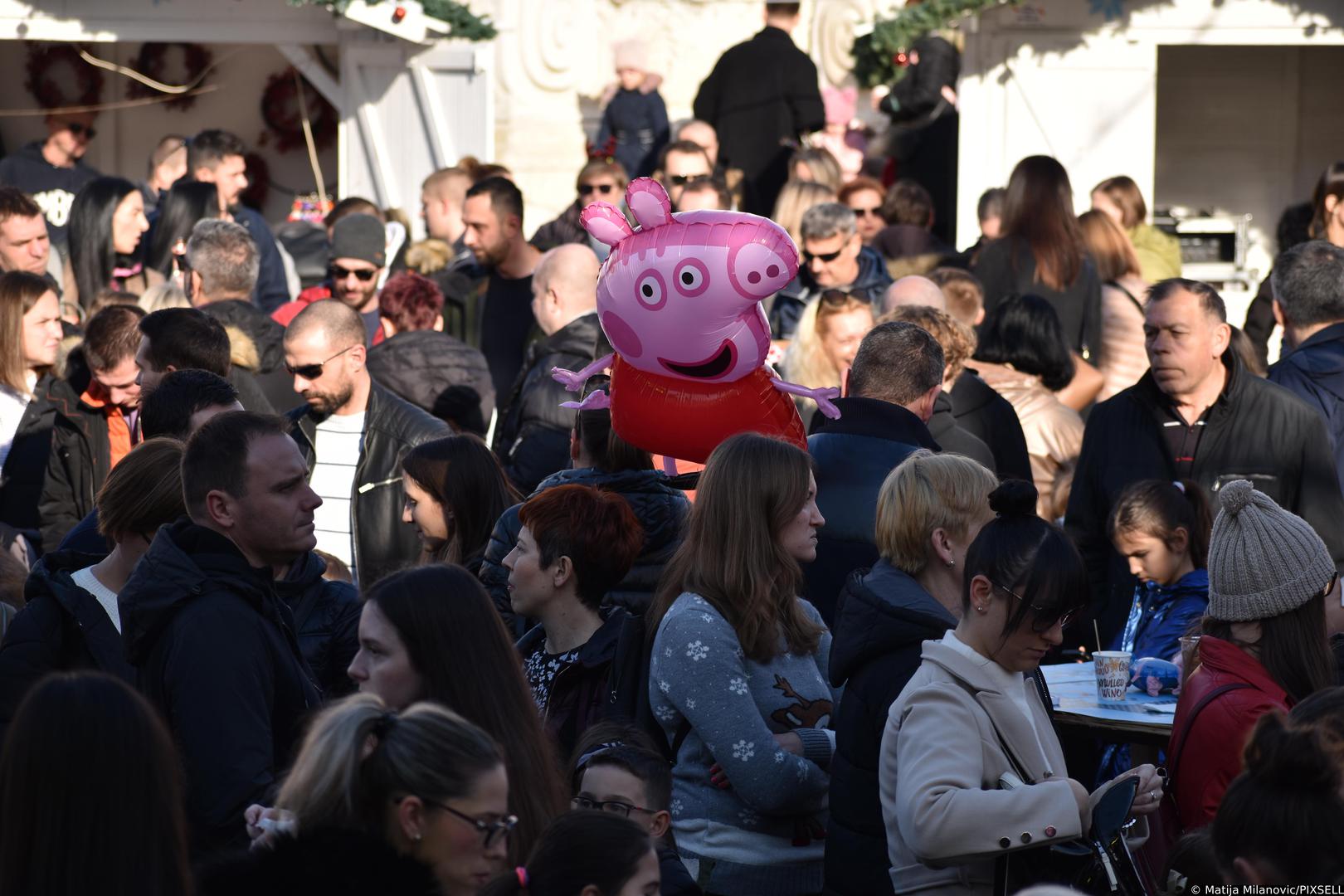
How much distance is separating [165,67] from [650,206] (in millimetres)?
14495

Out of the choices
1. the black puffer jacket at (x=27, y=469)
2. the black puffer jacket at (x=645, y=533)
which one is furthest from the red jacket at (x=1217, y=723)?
the black puffer jacket at (x=27, y=469)

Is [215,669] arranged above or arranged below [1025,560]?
below

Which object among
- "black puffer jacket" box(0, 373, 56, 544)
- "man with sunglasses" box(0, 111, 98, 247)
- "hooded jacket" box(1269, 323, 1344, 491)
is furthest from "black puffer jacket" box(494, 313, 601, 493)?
"man with sunglasses" box(0, 111, 98, 247)

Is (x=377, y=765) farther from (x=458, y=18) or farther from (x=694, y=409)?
(x=458, y=18)

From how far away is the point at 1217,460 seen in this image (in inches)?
240

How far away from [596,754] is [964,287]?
4.36 m

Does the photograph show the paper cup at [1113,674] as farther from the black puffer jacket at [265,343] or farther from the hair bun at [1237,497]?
the black puffer jacket at [265,343]

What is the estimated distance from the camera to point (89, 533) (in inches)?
195

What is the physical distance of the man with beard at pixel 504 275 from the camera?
338 inches

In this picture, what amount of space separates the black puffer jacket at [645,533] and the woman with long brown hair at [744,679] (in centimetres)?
59

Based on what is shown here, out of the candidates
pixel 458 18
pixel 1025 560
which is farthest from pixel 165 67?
pixel 1025 560

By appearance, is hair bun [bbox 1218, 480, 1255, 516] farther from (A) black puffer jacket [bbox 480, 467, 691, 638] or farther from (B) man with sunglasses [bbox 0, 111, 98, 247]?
(B) man with sunglasses [bbox 0, 111, 98, 247]

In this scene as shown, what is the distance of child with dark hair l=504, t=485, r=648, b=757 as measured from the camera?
173 inches

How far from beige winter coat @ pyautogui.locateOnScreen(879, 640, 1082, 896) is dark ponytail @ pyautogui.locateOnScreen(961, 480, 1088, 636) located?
A: 16 cm
